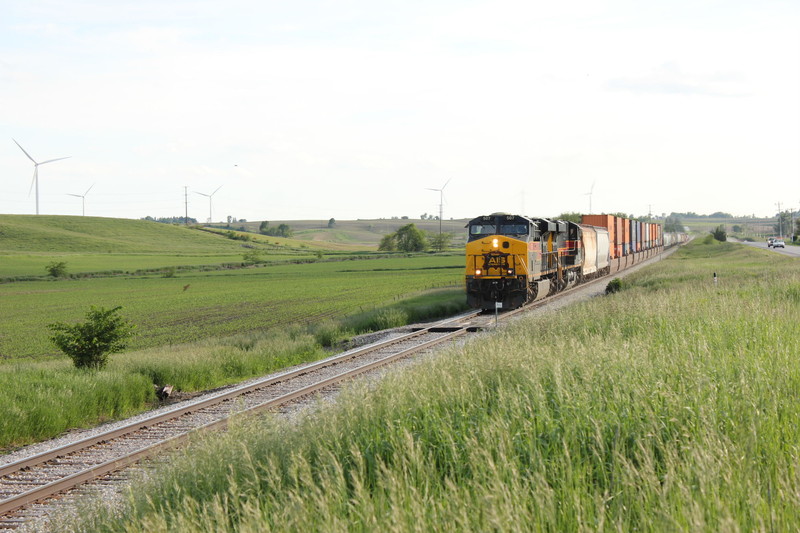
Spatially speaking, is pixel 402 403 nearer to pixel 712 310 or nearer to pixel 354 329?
pixel 712 310

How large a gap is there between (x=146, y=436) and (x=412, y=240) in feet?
400

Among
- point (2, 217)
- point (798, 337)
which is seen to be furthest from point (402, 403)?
point (2, 217)

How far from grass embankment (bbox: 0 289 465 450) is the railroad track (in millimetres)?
1763

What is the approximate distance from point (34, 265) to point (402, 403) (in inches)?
3783

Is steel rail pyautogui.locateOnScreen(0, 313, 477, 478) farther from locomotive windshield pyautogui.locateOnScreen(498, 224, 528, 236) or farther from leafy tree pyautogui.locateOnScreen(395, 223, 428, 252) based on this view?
leafy tree pyautogui.locateOnScreen(395, 223, 428, 252)

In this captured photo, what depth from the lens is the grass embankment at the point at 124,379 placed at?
11.5 metres

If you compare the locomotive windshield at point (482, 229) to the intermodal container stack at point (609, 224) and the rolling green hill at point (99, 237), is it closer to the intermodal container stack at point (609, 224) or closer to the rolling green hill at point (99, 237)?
the intermodal container stack at point (609, 224)

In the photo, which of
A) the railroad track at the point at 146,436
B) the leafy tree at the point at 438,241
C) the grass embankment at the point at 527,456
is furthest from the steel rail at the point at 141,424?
the leafy tree at the point at 438,241

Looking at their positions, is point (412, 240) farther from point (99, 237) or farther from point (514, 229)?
point (514, 229)

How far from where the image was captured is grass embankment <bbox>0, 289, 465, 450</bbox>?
11.5 m

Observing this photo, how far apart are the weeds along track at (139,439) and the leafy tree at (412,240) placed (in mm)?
114933

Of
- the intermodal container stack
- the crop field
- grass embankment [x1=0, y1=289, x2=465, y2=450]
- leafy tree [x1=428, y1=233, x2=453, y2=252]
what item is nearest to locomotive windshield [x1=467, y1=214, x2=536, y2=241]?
grass embankment [x1=0, y1=289, x2=465, y2=450]

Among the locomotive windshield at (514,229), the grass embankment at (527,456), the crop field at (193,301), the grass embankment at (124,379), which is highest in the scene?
the locomotive windshield at (514,229)

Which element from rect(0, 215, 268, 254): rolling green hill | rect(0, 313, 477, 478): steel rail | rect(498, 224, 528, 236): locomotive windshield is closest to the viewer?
rect(0, 313, 477, 478): steel rail
